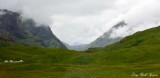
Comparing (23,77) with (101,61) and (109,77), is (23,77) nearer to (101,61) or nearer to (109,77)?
(109,77)

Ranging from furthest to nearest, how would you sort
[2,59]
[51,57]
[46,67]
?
[2,59], [51,57], [46,67]

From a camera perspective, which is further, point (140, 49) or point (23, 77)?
point (140, 49)

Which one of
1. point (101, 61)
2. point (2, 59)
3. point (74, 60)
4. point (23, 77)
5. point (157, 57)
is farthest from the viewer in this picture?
point (2, 59)

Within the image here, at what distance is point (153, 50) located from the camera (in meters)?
148

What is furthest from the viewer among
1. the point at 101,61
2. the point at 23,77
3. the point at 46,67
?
the point at 101,61

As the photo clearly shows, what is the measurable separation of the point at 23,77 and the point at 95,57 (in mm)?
81231

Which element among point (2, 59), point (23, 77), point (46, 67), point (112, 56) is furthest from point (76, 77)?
point (2, 59)

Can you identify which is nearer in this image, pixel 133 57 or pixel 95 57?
pixel 133 57

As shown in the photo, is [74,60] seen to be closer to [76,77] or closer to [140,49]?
[140,49]

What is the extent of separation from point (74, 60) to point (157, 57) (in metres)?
43.0

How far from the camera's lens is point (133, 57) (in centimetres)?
14412

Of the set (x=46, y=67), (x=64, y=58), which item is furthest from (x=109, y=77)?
(x=64, y=58)

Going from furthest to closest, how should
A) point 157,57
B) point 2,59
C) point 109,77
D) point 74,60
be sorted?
1. point 2,59
2. point 74,60
3. point 157,57
4. point 109,77

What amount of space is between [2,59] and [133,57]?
8646 centimetres
